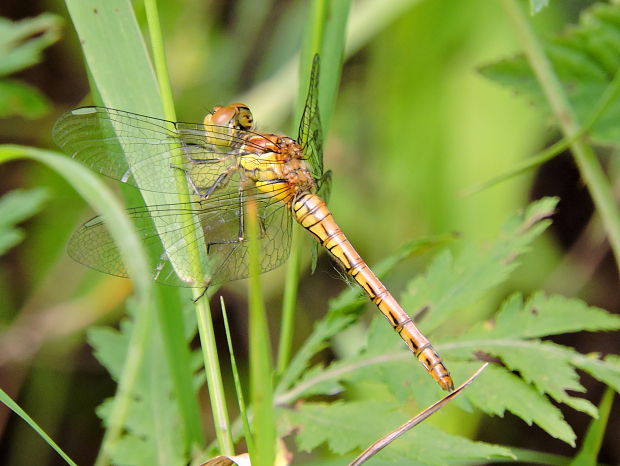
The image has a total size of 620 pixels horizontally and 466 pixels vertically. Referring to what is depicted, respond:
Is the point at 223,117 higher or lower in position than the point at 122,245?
higher

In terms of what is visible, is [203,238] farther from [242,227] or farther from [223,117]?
[223,117]

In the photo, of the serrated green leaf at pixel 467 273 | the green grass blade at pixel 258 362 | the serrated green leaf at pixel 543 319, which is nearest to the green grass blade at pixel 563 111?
the serrated green leaf at pixel 467 273

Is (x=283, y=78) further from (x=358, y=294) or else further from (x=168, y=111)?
(x=168, y=111)

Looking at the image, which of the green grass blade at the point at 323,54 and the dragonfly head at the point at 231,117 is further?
the dragonfly head at the point at 231,117

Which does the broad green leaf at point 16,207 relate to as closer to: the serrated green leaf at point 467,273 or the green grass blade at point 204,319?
the green grass blade at point 204,319

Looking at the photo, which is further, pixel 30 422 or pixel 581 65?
pixel 581 65

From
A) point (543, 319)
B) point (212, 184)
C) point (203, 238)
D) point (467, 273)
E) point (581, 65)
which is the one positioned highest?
point (212, 184)

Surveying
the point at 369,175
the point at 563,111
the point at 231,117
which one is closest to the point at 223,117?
the point at 231,117

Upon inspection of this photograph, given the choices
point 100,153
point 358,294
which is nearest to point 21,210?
point 100,153
